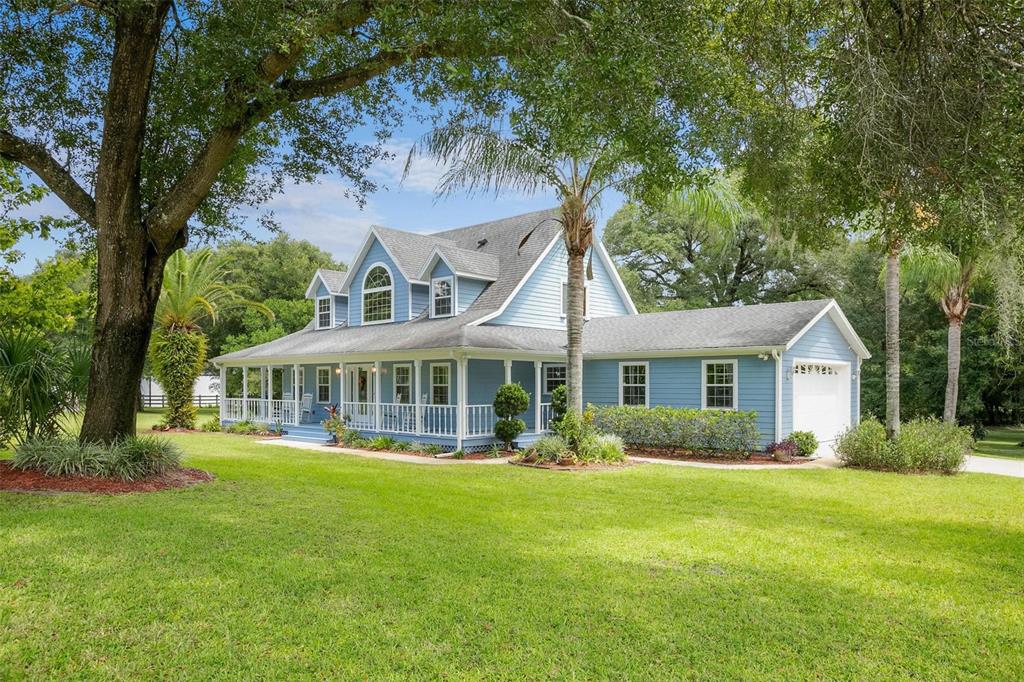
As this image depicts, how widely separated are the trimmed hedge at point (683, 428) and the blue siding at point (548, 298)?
12.4ft

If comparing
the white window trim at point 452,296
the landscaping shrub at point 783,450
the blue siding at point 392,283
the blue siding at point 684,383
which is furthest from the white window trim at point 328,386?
the landscaping shrub at point 783,450

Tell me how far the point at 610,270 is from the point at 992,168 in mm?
17470

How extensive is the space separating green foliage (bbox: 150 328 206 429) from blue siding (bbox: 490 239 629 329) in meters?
11.8

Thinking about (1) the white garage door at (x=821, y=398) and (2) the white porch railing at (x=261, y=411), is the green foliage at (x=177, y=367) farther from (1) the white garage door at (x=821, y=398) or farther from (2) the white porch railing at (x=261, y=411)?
(1) the white garage door at (x=821, y=398)

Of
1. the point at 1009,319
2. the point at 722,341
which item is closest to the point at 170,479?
the point at 722,341

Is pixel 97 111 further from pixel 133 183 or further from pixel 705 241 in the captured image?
pixel 705 241

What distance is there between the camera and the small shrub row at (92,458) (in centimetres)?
956

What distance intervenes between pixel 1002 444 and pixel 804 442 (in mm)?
12916

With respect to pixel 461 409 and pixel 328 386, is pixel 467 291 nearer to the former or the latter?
pixel 461 409

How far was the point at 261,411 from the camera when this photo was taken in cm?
2325

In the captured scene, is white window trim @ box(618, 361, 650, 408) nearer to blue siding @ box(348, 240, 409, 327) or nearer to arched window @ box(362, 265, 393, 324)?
blue siding @ box(348, 240, 409, 327)

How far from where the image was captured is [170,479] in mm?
10062

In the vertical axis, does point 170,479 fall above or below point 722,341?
below

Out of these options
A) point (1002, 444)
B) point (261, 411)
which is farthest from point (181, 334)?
point (1002, 444)
